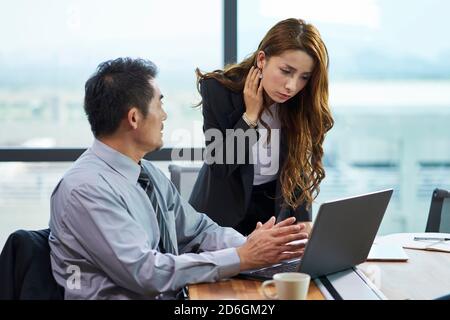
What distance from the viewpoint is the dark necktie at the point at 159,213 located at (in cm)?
193

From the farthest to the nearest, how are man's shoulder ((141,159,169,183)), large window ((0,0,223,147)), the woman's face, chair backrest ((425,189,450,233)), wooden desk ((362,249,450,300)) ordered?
1. large window ((0,0,223,147))
2. chair backrest ((425,189,450,233))
3. the woman's face
4. man's shoulder ((141,159,169,183))
5. wooden desk ((362,249,450,300))

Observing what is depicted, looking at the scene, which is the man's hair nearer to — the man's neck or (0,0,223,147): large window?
the man's neck

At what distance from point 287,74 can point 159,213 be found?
720 millimetres

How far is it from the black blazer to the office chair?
872 millimetres

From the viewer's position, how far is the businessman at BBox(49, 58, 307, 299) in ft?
5.43

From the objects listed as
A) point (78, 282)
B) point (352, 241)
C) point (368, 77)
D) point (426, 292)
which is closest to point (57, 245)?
point (78, 282)

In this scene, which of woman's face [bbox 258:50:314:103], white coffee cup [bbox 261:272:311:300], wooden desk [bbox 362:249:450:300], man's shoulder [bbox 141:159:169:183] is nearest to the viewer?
white coffee cup [bbox 261:272:311:300]

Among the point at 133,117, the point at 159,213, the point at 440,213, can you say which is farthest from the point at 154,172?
the point at 440,213

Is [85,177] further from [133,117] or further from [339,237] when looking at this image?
[339,237]

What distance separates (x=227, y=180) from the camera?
98.5 inches

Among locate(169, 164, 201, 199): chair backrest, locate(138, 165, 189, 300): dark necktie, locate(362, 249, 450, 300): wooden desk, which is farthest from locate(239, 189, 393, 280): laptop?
locate(169, 164, 201, 199): chair backrest

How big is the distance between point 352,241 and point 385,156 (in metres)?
2.67

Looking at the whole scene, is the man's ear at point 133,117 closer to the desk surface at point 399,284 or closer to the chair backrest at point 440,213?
the desk surface at point 399,284

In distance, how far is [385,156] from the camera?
14.4 feet
